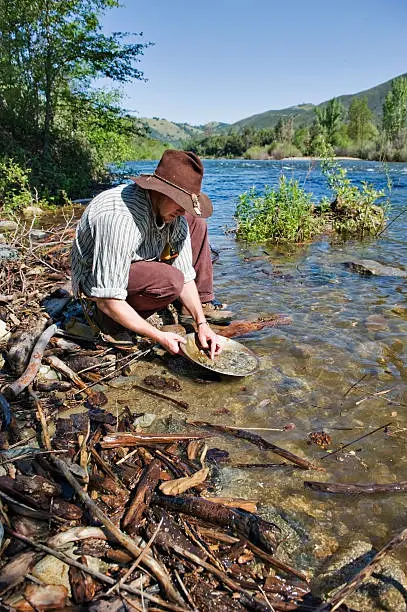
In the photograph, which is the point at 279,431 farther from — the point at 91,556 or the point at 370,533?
the point at 91,556

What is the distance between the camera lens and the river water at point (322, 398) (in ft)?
7.18

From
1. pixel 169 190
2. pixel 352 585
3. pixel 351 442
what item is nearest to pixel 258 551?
pixel 352 585

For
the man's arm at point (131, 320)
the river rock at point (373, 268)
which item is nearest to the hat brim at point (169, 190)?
the man's arm at point (131, 320)

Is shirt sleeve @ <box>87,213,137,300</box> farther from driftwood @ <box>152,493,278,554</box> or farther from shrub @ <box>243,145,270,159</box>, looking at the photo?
shrub @ <box>243,145,270,159</box>

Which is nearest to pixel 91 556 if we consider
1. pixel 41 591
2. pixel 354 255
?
pixel 41 591

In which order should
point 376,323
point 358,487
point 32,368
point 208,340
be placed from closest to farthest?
point 358,487, point 32,368, point 208,340, point 376,323

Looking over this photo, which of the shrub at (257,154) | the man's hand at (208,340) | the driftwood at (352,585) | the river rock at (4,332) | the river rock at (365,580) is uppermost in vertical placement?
the shrub at (257,154)

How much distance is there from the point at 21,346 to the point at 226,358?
65.7 inches

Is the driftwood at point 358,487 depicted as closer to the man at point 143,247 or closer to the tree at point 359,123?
the man at point 143,247

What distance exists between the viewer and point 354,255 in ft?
25.6

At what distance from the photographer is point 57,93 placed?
1541 cm

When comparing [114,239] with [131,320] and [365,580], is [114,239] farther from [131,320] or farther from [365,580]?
[365,580]

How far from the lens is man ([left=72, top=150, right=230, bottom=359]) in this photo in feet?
9.46

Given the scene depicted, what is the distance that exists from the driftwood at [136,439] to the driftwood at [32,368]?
83cm
